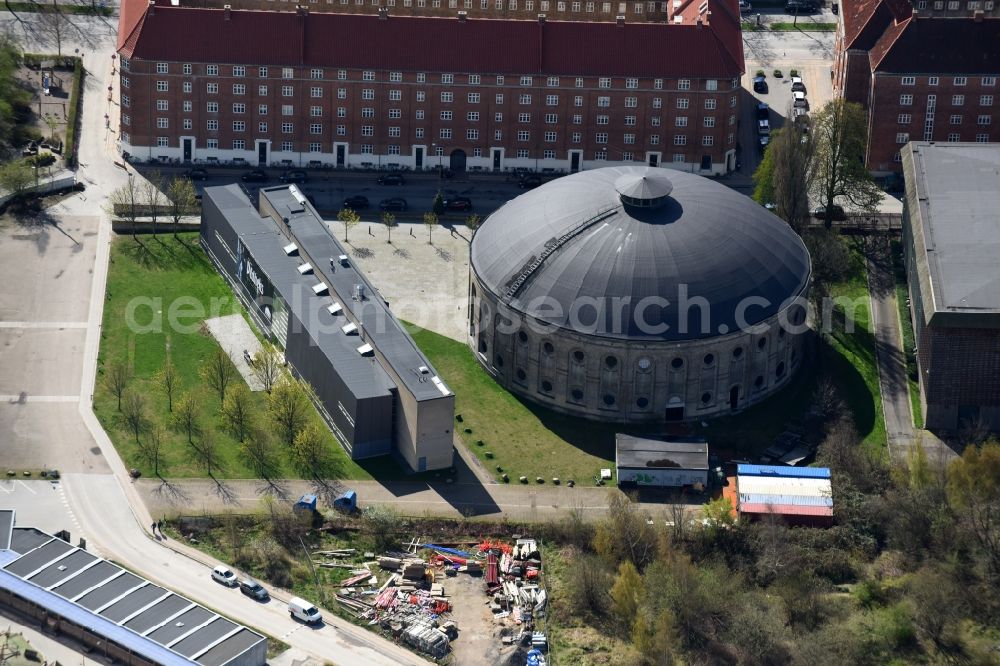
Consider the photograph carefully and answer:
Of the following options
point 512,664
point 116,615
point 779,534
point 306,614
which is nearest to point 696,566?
point 779,534

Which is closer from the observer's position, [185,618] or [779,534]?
[185,618]

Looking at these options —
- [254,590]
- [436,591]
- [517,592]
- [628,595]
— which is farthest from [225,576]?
[628,595]

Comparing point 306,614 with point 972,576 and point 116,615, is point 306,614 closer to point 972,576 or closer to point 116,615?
point 116,615

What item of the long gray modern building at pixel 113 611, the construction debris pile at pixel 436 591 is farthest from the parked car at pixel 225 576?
the construction debris pile at pixel 436 591

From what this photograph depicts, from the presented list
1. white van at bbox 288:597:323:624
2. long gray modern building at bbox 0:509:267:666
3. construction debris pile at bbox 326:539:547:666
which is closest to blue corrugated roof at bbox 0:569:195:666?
long gray modern building at bbox 0:509:267:666

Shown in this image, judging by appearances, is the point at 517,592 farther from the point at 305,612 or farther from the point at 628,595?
the point at 305,612

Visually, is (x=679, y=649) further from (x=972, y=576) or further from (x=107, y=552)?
(x=107, y=552)
